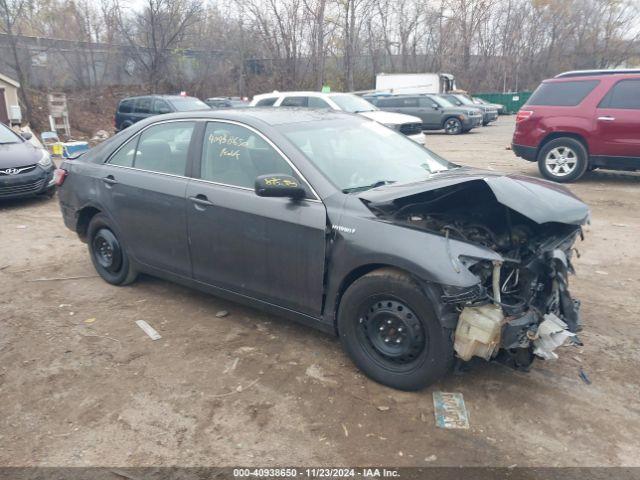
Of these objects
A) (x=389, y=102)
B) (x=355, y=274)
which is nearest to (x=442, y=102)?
(x=389, y=102)

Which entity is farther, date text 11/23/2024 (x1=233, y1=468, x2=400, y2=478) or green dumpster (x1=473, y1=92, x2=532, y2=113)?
green dumpster (x1=473, y1=92, x2=532, y2=113)

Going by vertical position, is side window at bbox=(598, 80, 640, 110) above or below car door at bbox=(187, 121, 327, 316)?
above

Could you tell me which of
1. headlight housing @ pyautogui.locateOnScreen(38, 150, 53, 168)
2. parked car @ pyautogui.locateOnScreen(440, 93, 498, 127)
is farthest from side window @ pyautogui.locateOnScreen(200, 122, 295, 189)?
parked car @ pyautogui.locateOnScreen(440, 93, 498, 127)

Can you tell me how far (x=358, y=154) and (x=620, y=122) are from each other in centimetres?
735

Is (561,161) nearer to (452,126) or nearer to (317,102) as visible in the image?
(317,102)

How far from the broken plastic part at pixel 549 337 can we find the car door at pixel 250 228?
55.2 inches

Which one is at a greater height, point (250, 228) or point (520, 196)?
point (520, 196)

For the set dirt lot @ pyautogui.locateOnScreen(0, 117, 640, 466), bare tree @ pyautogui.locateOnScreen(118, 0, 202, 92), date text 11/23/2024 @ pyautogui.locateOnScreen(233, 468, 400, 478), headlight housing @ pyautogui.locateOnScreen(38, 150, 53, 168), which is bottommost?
date text 11/23/2024 @ pyautogui.locateOnScreen(233, 468, 400, 478)

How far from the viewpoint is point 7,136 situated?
964 centimetres

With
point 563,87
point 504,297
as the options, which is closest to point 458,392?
point 504,297

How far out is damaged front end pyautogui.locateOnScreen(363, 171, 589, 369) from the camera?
3105mm

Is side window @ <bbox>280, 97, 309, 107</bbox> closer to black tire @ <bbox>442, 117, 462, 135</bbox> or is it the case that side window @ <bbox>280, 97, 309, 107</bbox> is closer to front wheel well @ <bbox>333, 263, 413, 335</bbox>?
black tire @ <bbox>442, 117, 462, 135</bbox>

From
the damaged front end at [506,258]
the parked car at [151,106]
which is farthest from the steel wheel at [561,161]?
the parked car at [151,106]

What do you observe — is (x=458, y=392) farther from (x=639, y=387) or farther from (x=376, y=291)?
(x=639, y=387)
